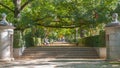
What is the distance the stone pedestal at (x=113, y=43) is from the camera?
A: 18469 mm

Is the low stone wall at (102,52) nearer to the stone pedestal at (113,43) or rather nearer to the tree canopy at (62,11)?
the tree canopy at (62,11)

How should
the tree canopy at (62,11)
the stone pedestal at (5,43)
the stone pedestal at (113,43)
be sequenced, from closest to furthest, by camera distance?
the stone pedestal at (113,43)
the stone pedestal at (5,43)
the tree canopy at (62,11)

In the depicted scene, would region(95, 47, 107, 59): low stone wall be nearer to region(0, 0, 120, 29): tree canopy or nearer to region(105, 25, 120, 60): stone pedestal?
region(0, 0, 120, 29): tree canopy

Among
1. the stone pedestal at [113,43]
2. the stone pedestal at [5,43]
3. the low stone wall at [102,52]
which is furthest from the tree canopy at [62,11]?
the stone pedestal at [113,43]

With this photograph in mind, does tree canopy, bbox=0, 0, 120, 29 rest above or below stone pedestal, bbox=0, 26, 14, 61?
above

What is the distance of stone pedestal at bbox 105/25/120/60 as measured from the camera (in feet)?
60.6

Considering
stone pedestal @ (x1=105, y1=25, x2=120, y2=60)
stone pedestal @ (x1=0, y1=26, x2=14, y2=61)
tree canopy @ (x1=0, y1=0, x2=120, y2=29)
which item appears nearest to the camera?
stone pedestal @ (x1=105, y1=25, x2=120, y2=60)

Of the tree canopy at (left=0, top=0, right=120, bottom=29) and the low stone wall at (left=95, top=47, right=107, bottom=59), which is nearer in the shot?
the low stone wall at (left=95, top=47, right=107, bottom=59)

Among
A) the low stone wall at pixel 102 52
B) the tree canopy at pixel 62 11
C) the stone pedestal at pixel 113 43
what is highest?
the tree canopy at pixel 62 11

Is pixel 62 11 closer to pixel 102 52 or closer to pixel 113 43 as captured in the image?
pixel 102 52

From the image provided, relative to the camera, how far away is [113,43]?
734 inches

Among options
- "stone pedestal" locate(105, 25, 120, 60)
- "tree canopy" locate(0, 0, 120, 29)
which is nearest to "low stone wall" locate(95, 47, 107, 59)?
"tree canopy" locate(0, 0, 120, 29)

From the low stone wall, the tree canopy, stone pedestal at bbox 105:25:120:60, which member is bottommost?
the low stone wall

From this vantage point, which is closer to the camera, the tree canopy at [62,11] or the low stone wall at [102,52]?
the low stone wall at [102,52]
